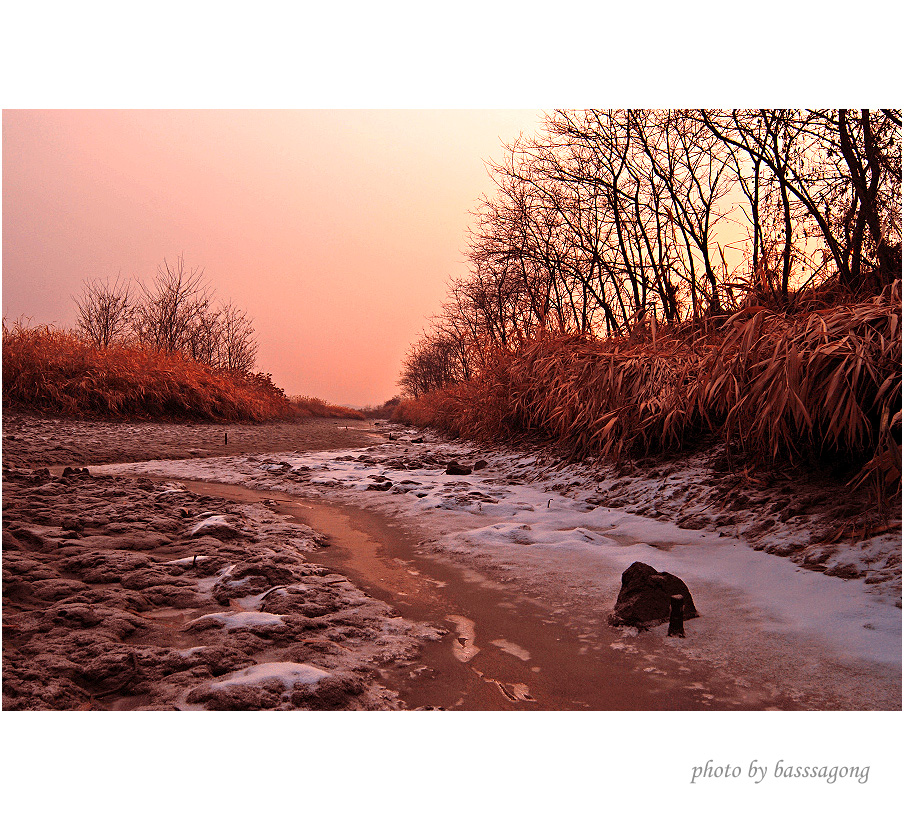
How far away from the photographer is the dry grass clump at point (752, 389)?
6.37 ft

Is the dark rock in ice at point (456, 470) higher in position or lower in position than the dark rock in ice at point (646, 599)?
higher

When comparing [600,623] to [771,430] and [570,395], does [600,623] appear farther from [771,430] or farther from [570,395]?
[570,395]

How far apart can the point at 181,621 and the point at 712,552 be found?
1687mm

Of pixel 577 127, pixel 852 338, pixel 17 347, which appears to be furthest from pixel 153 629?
pixel 17 347

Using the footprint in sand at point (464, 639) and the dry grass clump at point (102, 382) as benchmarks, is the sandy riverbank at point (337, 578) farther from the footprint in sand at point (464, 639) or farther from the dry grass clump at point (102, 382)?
the dry grass clump at point (102, 382)

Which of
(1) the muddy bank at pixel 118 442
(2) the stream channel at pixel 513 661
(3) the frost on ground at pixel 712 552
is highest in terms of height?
(1) the muddy bank at pixel 118 442

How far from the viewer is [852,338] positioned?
2.03 m

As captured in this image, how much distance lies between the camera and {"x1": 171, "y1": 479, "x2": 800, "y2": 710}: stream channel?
3.58 ft

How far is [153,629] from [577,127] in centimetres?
563

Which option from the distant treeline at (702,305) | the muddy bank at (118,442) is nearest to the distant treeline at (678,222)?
the distant treeline at (702,305)

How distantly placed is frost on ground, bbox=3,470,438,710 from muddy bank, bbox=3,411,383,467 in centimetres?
242

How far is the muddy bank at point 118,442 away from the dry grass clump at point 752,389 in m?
3.30

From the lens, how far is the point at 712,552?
1.97 metres

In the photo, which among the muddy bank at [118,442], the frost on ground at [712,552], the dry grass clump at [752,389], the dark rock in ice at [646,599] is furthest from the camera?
the muddy bank at [118,442]
